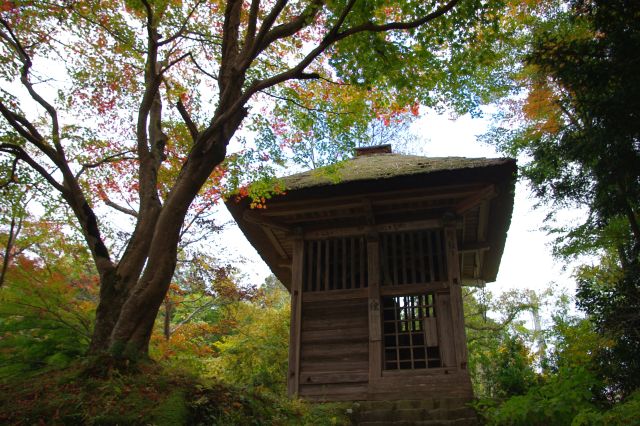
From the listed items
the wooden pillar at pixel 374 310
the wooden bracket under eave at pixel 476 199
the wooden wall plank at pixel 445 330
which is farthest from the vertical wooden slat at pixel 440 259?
the wooden pillar at pixel 374 310

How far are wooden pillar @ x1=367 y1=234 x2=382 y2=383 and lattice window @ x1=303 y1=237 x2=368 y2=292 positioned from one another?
27 cm

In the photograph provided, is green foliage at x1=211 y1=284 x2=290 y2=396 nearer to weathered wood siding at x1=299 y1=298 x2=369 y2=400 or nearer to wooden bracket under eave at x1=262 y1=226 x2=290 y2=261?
wooden bracket under eave at x1=262 y1=226 x2=290 y2=261

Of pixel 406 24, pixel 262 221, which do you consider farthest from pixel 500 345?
pixel 406 24

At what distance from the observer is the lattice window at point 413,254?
30.5 ft

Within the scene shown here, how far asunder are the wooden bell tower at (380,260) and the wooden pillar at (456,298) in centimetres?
2

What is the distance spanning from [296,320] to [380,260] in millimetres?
2137

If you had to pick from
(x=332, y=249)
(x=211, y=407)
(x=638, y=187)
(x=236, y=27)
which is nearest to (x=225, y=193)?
(x=332, y=249)

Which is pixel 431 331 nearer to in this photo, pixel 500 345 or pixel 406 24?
pixel 406 24

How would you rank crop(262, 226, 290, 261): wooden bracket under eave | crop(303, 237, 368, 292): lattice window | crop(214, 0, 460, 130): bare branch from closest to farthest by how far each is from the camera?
crop(214, 0, 460, 130): bare branch < crop(303, 237, 368, 292): lattice window < crop(262, 226, 290, 261): wooden bracket under eave

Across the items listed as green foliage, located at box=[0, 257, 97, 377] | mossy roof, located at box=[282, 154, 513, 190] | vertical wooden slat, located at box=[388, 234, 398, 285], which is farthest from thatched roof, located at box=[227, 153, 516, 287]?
green foliage, located at box=[0, 257, 97, 377]

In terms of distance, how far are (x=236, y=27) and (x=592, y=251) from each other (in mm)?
→ 11950

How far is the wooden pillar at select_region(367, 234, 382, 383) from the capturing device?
8680 millimetres

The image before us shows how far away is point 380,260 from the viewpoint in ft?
31.9

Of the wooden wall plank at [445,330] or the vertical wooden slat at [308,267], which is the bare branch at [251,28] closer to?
the vertical wooden slat at [308,267]
